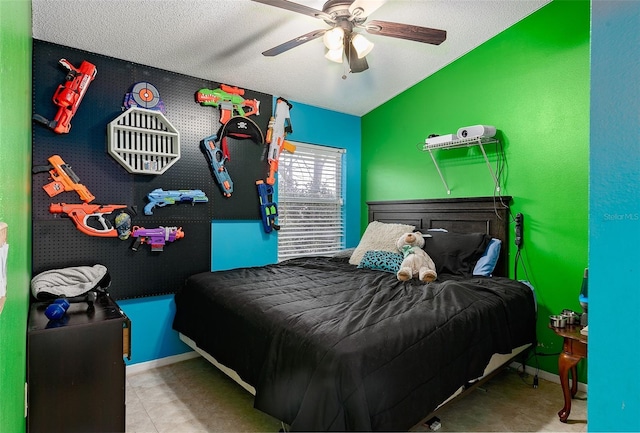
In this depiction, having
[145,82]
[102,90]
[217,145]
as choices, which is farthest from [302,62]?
[102,90]

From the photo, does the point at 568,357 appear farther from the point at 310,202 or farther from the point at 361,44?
the point at 310,202

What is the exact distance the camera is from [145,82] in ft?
8.90

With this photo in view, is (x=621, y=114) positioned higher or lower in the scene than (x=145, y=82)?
lower

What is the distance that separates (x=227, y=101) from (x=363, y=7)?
5.52 feet

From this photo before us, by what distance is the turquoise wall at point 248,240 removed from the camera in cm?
273

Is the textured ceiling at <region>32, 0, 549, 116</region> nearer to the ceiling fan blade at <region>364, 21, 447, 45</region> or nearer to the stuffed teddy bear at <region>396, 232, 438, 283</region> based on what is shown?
the ceiling fan blade at <region>364, 21, 447, 45</region>

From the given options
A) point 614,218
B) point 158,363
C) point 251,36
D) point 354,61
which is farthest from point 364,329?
point 251,36

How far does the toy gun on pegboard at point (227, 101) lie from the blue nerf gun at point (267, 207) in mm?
672

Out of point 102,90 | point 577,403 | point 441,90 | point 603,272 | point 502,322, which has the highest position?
point 441,90

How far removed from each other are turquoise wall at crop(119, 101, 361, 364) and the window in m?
0.12

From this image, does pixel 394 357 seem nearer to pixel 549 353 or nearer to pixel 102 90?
pixel 549 353

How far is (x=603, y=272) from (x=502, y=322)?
159 centimetres

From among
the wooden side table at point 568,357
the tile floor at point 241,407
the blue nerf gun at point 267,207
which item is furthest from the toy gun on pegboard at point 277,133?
the wooden side table at point 568,357

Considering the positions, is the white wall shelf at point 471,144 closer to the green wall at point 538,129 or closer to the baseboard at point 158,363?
the green wall at point 538,129
